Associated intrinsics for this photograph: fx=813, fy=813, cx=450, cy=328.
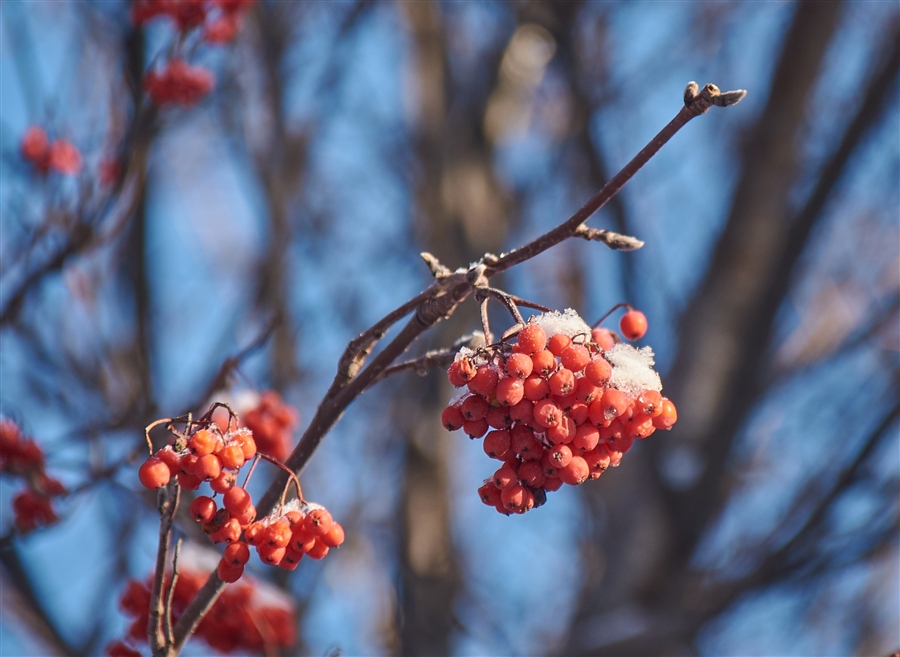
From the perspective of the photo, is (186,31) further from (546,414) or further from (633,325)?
(546,414)

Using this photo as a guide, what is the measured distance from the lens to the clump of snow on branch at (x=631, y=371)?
1839mm

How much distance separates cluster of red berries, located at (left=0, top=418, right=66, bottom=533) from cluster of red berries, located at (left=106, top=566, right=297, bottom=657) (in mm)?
545

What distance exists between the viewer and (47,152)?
4.35 m

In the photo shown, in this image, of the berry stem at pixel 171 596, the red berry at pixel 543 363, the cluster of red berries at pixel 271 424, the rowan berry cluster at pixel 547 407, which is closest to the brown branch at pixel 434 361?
the rowan berry cluster at pixel 547 407

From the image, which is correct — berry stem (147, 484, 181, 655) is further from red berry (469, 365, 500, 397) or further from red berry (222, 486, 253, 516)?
red berry (469, 365, 500, 397)

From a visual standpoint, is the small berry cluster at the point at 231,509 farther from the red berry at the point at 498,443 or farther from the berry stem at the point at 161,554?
the red berry at the point at 498,443

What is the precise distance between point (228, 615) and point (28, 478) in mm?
937

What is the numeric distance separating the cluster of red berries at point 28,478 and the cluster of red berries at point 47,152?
5.52 ft

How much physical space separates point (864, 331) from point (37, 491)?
4997mm

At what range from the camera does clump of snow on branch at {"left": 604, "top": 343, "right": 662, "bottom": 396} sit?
1.84 metres

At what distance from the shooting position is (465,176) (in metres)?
Answer: 5.92

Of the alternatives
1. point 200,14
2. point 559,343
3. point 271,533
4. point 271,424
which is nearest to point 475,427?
point 559,343

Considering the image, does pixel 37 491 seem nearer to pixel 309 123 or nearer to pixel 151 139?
pixel 151 139

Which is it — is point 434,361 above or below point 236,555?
above
